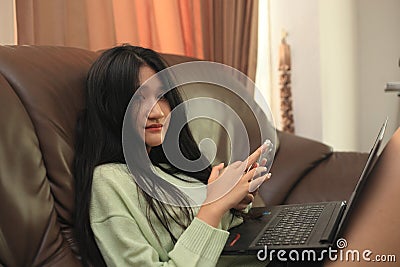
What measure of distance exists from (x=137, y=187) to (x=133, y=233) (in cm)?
12

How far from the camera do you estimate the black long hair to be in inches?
50.1

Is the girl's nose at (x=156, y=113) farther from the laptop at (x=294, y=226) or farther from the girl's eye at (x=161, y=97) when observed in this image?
the laptop at (x=294, y=226)

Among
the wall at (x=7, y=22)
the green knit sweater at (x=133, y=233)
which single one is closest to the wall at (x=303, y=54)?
the wall at (x=7, y=22)

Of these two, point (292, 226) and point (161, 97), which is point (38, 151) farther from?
point (292, 226)

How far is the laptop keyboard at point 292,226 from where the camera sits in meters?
1.22

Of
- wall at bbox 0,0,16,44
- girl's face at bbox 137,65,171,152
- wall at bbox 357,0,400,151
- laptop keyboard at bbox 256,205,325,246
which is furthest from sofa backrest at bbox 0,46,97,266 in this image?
wall at bbox 357,0,400,151

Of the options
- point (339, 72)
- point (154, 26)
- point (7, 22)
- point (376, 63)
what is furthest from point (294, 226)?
point (376, 63)

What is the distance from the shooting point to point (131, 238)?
120 cm

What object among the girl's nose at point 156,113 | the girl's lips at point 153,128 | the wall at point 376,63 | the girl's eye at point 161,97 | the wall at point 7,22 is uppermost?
the wall at point 7,22

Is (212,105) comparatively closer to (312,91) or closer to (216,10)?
(216,10)

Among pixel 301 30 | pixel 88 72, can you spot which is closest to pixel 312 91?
pixel 301 30

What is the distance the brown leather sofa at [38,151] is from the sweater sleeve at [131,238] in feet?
0.28

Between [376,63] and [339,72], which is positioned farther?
[376,63]

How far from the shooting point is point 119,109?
4.45 feet
